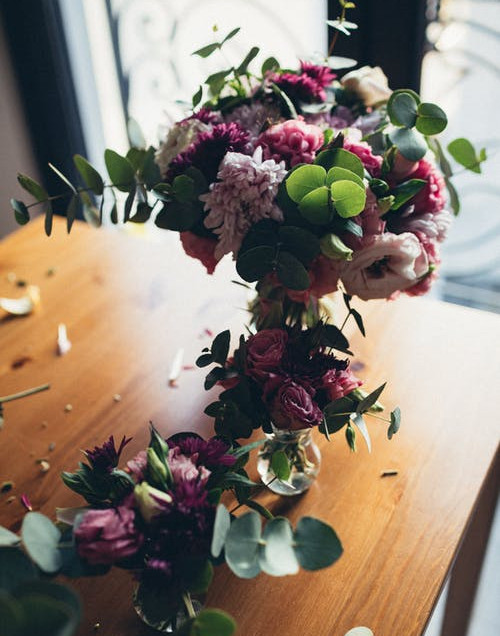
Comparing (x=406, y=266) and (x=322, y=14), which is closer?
(x=406, y=266)

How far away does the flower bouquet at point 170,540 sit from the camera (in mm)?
483

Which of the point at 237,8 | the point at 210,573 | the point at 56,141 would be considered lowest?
the point at 56,141

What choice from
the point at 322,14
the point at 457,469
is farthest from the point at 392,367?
the point at 322,14

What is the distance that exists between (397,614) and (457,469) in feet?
0.68

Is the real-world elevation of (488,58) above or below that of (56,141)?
above

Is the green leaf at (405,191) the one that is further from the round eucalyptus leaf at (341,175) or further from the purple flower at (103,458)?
the purple flower at (103,458)

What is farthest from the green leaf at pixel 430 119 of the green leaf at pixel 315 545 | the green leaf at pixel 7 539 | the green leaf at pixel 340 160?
the green leaf at pixel 7 539

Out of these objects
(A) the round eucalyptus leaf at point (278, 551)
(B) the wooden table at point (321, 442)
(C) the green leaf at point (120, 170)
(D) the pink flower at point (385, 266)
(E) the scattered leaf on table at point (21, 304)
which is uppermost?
(C) the green leaf at point (120, 170)

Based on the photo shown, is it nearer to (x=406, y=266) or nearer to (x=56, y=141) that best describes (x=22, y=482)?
(x=406, y=266)

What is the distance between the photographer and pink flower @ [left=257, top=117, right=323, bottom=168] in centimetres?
66

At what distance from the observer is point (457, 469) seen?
0.81 m

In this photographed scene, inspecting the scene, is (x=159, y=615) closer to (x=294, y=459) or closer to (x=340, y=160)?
(x=294, y=459)

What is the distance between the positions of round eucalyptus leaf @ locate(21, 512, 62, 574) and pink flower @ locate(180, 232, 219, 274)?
34cm

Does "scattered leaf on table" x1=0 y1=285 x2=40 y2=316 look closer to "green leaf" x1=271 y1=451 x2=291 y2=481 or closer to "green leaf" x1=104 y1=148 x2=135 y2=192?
"green leaf" x1=104 y1=148 x2=135 y2=192
